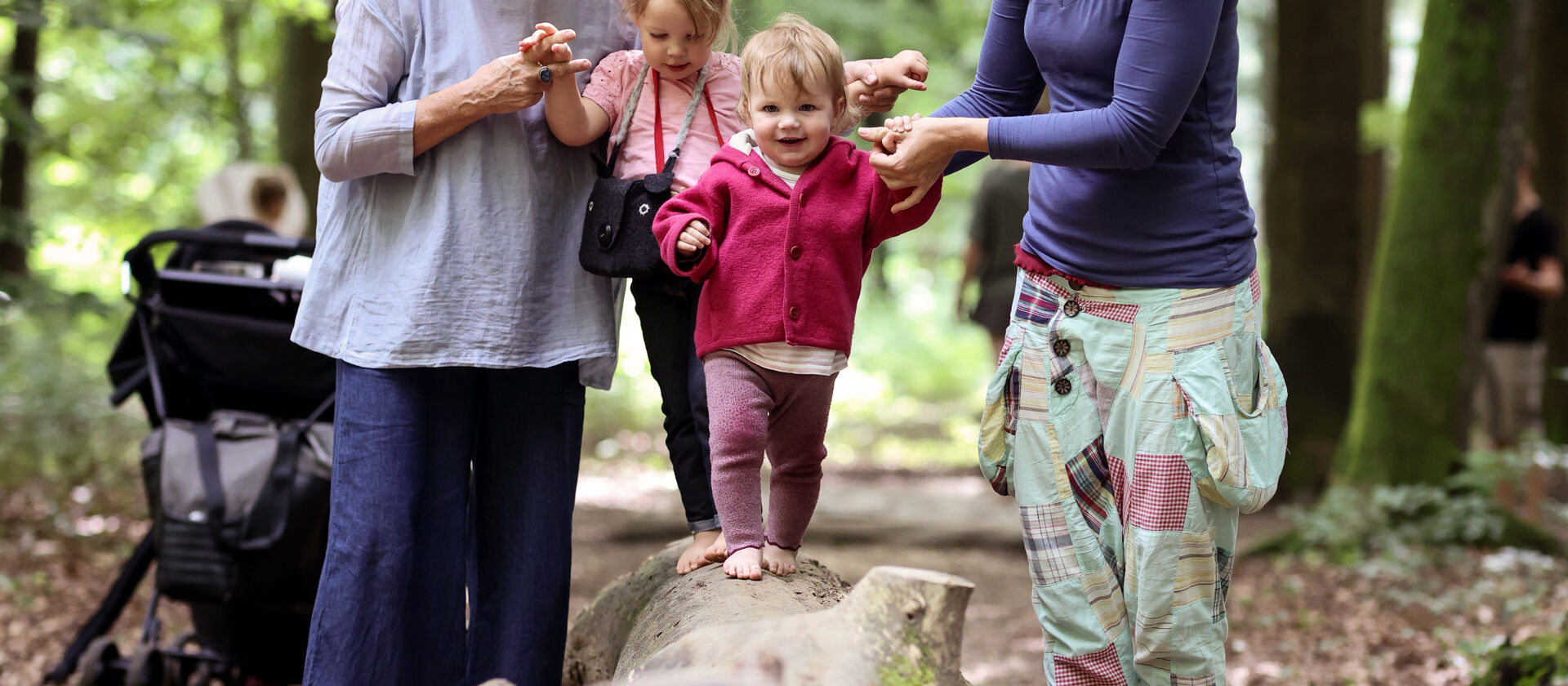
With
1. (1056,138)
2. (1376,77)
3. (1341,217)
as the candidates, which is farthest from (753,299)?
(1376,77)

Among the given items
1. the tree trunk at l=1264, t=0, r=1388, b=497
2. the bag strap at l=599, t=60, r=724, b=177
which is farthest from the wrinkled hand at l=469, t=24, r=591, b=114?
the tree trunk at l=1264, t=0, r=1388, b=497

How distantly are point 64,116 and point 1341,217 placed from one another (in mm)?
11185

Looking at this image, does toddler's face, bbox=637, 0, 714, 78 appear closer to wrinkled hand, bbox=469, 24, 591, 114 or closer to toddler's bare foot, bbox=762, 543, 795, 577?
wrinkled hand, bbox=469, 24, 591, 114

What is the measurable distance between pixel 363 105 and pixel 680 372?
93cm

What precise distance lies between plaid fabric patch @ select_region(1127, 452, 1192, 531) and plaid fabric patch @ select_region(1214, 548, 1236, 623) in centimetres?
15

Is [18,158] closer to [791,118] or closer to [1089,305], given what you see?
[791,118]

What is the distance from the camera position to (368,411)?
2.65 m

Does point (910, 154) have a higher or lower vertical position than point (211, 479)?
higher

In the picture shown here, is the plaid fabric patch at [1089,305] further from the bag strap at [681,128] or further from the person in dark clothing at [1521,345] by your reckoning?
the person in dark clothing at [1521,345]

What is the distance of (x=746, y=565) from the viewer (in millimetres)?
2648

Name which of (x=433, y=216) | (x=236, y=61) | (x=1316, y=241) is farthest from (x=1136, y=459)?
(x=236, y=61)

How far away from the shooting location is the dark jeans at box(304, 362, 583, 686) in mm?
2650

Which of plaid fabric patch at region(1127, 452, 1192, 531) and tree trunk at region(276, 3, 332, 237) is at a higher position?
tree trunk at region(276, 3, 332, 237)

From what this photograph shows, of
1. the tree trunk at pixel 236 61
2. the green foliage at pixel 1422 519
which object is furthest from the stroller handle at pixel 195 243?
the green foliage at pixel 1422 519
